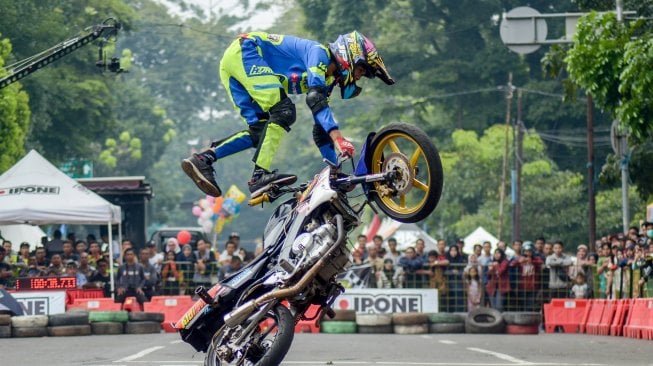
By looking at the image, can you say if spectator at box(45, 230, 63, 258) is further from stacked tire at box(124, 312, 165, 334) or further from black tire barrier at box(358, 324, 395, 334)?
black tire barrier at box(358, 324, 395, 334)

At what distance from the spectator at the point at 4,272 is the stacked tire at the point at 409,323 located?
20.5ft

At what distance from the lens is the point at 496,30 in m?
63.3

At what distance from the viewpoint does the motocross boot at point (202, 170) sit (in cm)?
977

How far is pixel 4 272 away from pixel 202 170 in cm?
1540

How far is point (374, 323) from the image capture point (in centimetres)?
2255

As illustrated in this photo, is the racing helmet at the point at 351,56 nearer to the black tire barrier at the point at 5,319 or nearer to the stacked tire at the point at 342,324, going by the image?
the black tire barrier at the point at 5,319

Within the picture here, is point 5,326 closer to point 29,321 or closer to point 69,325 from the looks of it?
point 29,321

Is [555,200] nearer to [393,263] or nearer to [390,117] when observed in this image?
[390,117]

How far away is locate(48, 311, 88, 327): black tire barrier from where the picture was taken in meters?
20.5

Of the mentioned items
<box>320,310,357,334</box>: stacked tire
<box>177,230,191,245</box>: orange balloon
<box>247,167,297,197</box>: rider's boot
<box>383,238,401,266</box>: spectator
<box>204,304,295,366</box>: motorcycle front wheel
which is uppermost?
<box>247,167,297,197</box>: rider's boot

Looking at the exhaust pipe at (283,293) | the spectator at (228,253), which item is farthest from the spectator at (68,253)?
the exhaust pipe at (283,293)

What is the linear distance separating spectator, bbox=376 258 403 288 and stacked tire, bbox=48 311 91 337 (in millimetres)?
6333

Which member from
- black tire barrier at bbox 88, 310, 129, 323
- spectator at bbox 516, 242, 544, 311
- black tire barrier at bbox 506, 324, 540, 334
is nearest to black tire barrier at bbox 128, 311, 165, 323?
black tire barrier at bbox 88, 310, 129, 323

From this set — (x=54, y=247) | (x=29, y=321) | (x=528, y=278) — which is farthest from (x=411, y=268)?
(x=29, y=321)
